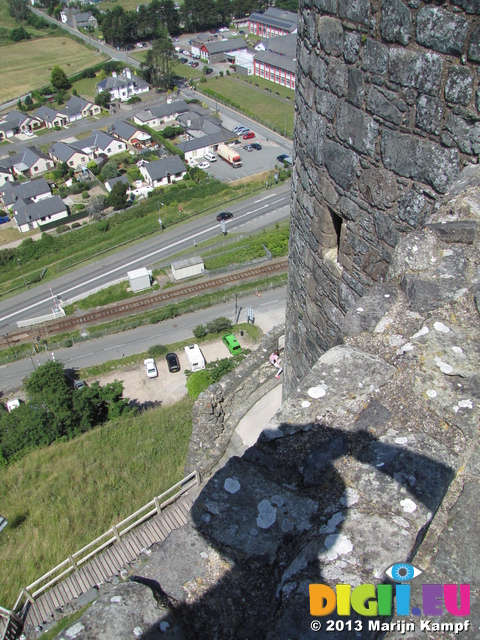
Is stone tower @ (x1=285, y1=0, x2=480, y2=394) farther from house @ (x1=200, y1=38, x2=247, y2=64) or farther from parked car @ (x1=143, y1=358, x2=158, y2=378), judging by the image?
house @ (x1=200, y1=38, x2=247, y2=64)

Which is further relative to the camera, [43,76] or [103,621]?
[43,76]

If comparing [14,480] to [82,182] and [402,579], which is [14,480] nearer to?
[402,579]

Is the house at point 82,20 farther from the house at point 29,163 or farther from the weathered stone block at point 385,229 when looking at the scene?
the weathered stone block at point 385,229

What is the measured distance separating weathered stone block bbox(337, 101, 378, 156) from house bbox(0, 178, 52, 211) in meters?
68.8

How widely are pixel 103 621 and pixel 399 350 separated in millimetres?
3032

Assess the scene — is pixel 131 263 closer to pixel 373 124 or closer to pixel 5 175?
pixel 5 175

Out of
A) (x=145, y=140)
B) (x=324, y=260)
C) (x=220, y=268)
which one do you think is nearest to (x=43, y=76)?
(x=145, y=140)

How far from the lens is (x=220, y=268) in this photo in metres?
48.6

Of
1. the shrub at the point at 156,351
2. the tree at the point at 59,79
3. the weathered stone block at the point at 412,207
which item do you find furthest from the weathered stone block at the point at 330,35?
the tree at the point at 59,79

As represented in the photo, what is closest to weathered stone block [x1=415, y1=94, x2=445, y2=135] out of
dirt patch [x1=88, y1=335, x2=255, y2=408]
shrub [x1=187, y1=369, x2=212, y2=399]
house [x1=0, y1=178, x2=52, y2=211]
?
shrub [x1=187, y1=369, x2=212, y2=399]

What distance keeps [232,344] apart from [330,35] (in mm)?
32888

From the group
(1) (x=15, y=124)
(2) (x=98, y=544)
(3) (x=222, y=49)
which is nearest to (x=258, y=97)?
(3) (x=222, y=49)

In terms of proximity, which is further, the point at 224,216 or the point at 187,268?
the point at 224,216

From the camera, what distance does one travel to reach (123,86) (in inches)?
3782
